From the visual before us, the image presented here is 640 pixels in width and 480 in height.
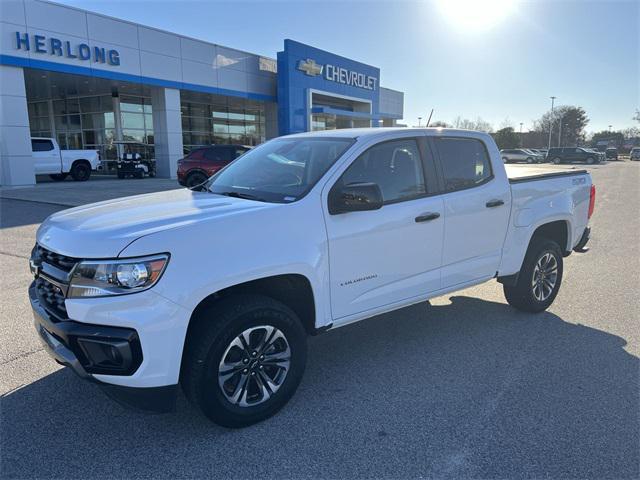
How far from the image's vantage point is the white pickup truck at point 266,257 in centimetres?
265

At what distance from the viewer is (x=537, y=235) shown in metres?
5.14

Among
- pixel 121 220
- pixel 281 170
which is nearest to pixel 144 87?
pixel 281 170

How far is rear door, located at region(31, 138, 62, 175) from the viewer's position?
67.8 ft

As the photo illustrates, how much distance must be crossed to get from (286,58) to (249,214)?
1114 inches

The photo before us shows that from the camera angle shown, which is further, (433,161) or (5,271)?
(5,271)

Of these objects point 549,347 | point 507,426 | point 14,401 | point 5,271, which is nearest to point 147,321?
point 14,401

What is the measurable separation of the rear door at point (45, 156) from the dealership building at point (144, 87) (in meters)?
1.27

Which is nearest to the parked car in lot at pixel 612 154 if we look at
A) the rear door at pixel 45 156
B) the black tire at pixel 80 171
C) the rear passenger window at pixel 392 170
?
the black tire at pixel 80 171

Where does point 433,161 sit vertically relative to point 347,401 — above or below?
above

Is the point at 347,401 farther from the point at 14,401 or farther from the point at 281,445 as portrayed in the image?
the point at 14,401

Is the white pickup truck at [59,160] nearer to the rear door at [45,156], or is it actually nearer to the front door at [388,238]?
the rear door at [45,156]

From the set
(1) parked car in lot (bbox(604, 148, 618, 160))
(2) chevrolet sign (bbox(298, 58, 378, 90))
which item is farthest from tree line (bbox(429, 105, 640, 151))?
(2) chevrolet sign (bbox(298, 58, 378, 90))

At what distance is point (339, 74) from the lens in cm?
3412

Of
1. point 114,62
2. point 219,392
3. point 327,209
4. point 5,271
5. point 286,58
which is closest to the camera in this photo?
point 219,392
